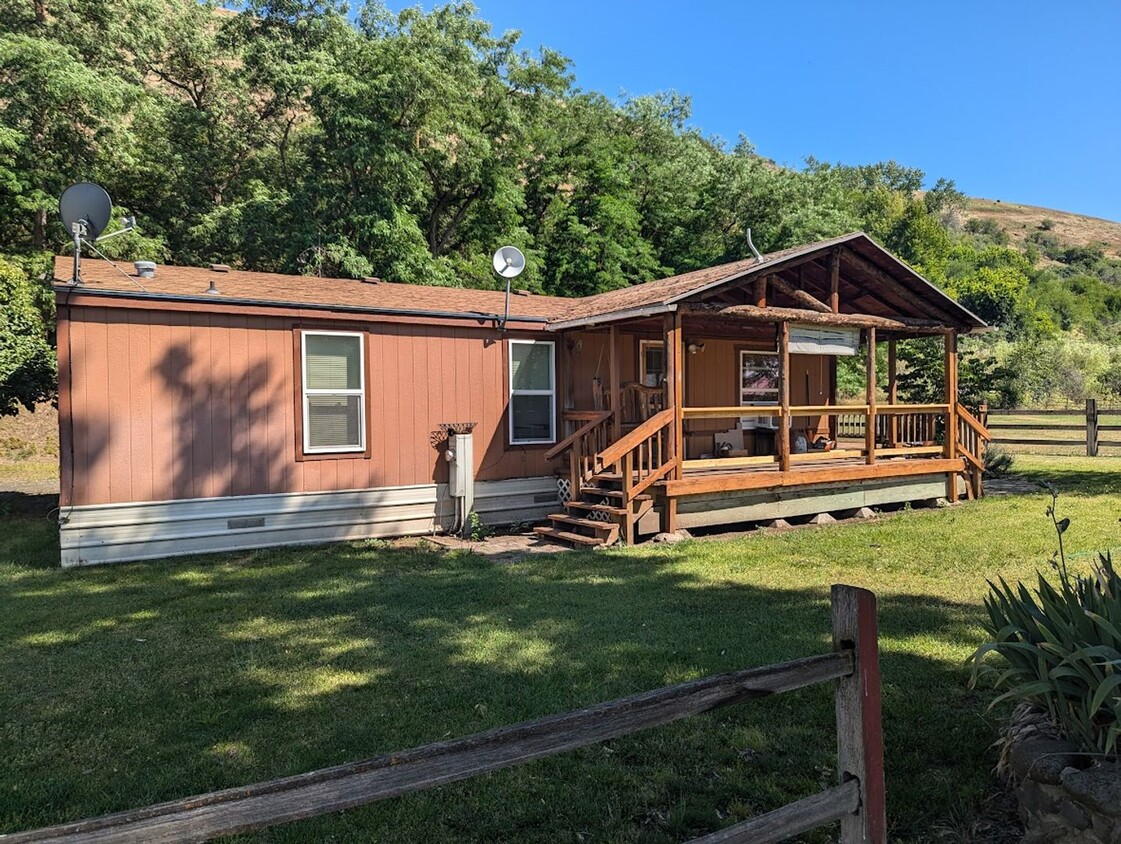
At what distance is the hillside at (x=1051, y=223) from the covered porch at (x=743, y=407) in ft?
370

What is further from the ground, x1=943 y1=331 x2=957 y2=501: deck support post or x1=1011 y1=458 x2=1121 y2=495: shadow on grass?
x1=943 y1=331 x2=957 y2=501: deck support post

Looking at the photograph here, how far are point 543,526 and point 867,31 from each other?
1708 cm

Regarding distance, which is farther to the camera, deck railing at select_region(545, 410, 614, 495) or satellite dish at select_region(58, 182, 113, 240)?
deck railing at select_region(545, 410, 614, 495)

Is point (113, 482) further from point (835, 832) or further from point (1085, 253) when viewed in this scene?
point (1085, 253)

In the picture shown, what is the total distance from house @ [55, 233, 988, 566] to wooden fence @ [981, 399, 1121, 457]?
4.59m

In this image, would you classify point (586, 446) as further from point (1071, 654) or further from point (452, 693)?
point (1071, 654)

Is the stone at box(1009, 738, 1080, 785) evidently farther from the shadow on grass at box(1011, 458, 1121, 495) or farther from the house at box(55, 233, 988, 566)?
the shadow on grass at box(1011, 458, 1121, 495)

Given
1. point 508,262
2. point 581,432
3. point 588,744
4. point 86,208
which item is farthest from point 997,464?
point 86,208

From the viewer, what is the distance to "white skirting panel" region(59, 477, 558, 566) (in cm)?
754

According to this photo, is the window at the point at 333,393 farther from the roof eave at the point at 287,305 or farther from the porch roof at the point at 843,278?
the porch roof at the point at 843,278

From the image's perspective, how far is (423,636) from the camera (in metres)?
5.03

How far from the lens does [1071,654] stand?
8.35 feet

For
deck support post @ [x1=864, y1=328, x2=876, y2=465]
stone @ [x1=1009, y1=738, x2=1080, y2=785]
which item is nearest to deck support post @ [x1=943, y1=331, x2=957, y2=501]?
deck support post @ [x1=864, y1=328, x2=876, y2=465]

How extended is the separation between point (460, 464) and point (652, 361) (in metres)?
4.06
